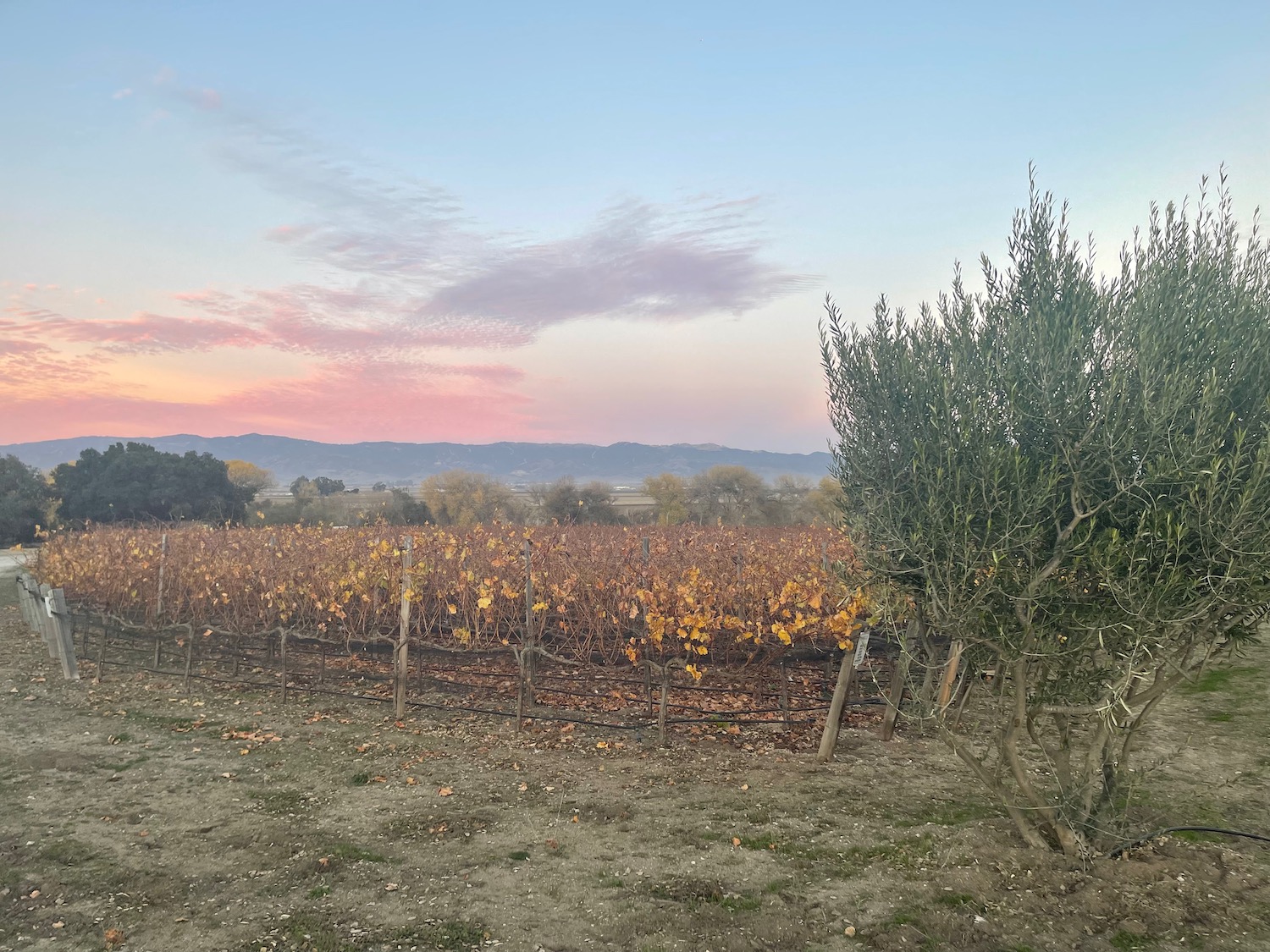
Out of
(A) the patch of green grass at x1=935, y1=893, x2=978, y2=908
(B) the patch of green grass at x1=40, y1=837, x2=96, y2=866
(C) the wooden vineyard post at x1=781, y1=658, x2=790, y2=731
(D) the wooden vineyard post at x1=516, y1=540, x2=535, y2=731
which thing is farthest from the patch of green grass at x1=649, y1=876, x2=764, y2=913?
(B) the patch of green grass at x1=40, y1=837, x2=96, y2=866

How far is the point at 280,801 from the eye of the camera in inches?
333

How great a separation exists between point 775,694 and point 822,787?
4.06m

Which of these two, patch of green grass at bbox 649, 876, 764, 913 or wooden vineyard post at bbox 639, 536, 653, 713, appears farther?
wooden vineyard post at bbox 639, 536, 653, 713

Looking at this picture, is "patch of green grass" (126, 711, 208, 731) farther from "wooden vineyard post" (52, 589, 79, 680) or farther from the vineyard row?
"wooden vineyard post" (52, 589, 79, 680)

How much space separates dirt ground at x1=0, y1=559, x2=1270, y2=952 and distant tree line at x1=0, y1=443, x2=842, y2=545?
33.3 m

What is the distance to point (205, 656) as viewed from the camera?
586 inches

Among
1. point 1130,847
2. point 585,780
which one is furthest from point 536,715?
point 1130,847

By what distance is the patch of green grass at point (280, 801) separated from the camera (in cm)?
819

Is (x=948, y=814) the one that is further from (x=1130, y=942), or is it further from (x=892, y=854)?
(x=1130, y=942)

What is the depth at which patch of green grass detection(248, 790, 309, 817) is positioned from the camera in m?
8.19

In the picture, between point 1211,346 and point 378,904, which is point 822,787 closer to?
point 378,904

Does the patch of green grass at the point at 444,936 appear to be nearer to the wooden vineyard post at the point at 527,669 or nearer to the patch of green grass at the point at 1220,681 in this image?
the wooden vineyard post at the point at 527,669

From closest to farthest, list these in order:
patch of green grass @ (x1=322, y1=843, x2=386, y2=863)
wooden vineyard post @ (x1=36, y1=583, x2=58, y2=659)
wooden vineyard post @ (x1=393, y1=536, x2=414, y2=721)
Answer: patch of green grass @ (x1=322, y1=843, x2=386, y2=863) → wooden vineyard post @ (x1=393, y1=536, x2=414, y2=721) → wooden vineyard post @ (x1=36, y1=583, x2=58, y2=659)

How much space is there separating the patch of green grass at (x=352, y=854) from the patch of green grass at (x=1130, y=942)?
19.6 feet
